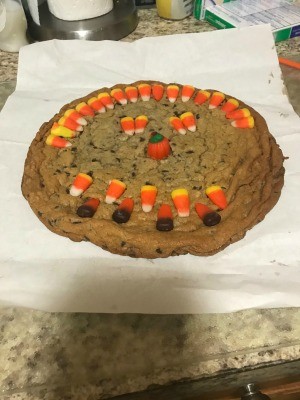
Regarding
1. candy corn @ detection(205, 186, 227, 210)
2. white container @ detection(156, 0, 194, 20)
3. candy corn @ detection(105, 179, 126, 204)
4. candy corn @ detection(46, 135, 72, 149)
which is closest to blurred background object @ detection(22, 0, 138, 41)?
white container @ detection(156, 0, 194, 20)

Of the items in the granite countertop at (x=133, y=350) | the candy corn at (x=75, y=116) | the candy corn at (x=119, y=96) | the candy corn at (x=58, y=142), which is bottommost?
the granite countertop at (x=133, y=350)

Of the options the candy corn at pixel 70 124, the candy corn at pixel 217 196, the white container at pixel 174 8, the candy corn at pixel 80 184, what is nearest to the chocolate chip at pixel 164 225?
the candy corn at pixel 217 196

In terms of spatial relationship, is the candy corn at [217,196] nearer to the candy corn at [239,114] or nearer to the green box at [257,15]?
the candy corn at [239,114]

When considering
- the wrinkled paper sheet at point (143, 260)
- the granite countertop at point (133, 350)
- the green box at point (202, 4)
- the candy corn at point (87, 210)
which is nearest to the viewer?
the granite countertop at point (133, 350)

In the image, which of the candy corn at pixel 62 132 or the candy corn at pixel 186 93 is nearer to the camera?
the candy corn at pixel 62 132

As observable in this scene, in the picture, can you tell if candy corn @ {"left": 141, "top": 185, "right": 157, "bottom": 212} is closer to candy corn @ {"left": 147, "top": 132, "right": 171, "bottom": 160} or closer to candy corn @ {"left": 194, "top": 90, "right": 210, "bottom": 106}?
candy corn @ {"left": 147, "top": 132, "right": 171, "bottom": 160}

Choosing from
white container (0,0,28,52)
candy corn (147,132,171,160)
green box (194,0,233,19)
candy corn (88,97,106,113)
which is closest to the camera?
candy corn (147,132,171,160)

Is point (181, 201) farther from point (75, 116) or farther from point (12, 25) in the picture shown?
point (12, 25)

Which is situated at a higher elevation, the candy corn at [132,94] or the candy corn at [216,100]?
the candy corn at [216,100]
